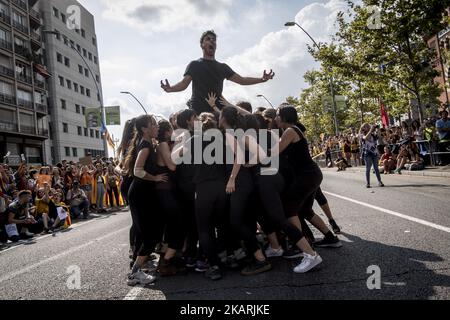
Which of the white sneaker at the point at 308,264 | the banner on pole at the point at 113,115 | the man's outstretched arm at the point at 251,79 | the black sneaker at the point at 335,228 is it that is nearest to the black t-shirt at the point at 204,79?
the man's outstretched arm at the point at 251,79

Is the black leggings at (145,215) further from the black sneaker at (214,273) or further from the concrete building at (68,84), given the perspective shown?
the concrete building at (68,84)

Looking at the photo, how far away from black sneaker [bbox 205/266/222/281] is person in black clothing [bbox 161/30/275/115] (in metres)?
2.05

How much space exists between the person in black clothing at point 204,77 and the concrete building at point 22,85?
36.3 m

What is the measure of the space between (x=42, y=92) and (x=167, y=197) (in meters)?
46.5

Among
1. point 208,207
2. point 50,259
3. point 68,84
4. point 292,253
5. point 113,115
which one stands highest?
point 68,84

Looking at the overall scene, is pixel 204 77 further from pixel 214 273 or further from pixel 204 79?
pixel 214 273

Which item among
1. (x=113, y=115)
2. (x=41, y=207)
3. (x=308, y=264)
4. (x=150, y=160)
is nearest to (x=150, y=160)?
(x=150, y=160)

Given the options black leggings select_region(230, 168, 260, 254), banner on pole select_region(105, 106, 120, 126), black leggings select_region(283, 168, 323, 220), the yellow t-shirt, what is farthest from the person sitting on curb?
banner on pole select_region(105, 106, 120, 126)

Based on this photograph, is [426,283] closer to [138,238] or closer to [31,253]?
[138,238]

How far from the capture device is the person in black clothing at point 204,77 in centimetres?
492

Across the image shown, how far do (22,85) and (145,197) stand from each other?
4299 cm

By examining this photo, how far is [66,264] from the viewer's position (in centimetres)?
579

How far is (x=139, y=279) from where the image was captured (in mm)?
4250
